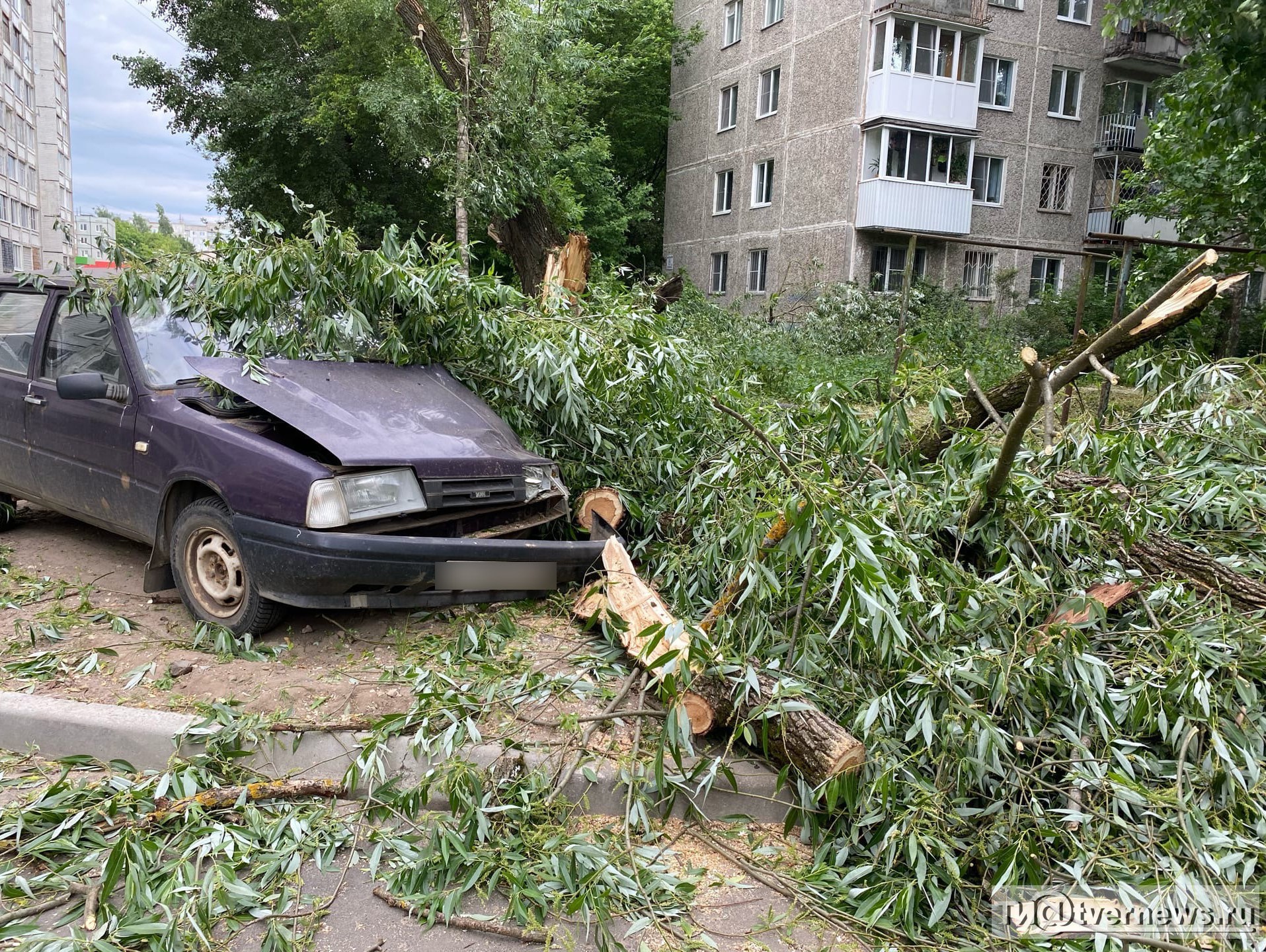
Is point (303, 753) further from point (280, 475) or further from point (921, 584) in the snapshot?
point (921, 584)

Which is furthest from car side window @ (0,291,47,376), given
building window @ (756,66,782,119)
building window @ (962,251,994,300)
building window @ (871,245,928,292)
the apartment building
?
building window @ (756,66,782,119)

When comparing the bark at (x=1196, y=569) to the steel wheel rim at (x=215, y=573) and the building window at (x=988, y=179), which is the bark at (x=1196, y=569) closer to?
the steel wheel rim at (x=215, y=573)

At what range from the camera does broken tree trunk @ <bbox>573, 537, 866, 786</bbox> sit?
2.95 meters

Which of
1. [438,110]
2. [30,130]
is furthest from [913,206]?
[30,130]

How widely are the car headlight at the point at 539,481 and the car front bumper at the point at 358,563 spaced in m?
0.42

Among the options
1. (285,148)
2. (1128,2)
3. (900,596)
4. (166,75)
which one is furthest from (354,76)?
(900,596)

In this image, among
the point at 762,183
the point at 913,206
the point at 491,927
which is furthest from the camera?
the point at 762,183

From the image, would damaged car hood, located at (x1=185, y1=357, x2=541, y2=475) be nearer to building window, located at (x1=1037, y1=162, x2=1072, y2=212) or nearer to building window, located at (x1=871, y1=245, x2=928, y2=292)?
building window, located at (x1=871, y1=245, x2=928, y2=292)

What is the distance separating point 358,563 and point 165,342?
76.3 inches

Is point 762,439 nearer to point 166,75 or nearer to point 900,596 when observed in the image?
point 900,596

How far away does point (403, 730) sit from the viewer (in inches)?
130

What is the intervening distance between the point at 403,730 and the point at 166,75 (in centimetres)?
2520

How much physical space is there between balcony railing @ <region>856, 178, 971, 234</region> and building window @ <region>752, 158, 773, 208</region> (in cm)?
421

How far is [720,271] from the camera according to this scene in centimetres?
2867
